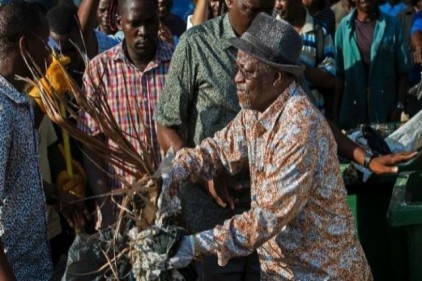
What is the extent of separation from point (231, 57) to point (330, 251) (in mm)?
1408

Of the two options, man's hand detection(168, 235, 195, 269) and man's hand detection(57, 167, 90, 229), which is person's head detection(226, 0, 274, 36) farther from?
man's hand detection(168, 235, 195, 269)

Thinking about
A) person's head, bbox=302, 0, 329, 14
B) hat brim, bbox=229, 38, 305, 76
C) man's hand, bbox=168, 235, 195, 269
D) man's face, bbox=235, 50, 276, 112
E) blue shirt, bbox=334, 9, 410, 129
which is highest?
hat brim, bbox=229, 38, 305, 76

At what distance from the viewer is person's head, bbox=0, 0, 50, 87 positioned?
5.10 metres

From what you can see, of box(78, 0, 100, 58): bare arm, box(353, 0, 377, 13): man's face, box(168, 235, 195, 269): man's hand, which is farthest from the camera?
box(353, 0, 377, 13): man's face

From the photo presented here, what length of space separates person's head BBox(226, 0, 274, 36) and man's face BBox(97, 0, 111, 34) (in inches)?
140

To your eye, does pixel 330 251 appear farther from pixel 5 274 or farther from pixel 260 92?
pixel 5 274

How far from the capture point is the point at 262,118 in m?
4.72

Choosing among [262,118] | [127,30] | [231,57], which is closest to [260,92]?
[262,118]

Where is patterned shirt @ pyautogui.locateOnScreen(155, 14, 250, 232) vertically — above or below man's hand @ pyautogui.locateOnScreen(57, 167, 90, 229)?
above

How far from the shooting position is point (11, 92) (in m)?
5.02

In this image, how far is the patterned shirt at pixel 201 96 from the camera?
19.0ft

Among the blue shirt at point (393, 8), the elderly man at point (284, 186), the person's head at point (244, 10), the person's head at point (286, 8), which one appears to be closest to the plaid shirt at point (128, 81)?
the person's head at point (244, 10)

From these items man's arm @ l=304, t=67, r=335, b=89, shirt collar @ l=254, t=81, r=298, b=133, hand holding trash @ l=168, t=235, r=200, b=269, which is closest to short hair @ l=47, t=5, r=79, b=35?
man's arm @ l=304, t=67, r=335, b=89

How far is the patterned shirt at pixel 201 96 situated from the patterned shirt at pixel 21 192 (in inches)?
33.8
